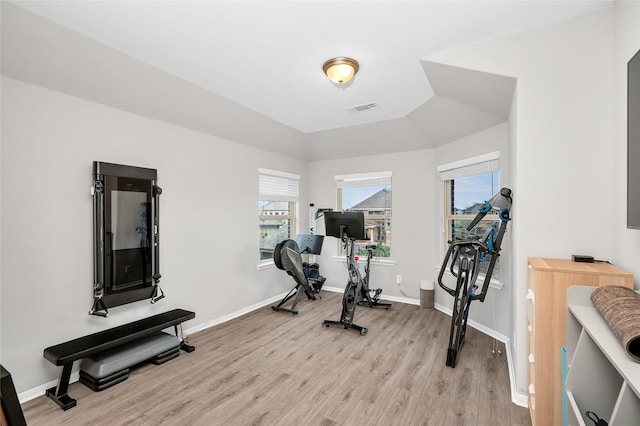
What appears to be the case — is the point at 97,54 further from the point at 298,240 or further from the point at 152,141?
the point at 298,240

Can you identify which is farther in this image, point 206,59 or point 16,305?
point 206,59

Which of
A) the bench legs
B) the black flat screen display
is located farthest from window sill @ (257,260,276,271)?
the bench legs

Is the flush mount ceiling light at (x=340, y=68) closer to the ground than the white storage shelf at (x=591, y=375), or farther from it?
farther from it

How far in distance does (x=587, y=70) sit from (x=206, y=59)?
298cm

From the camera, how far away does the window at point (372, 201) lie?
17.4 feet

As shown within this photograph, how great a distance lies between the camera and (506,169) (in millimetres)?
3494

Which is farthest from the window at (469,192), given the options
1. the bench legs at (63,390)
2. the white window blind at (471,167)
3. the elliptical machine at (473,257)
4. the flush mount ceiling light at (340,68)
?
the bench legs at (63,390)

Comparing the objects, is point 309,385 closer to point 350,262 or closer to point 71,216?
point 350,262

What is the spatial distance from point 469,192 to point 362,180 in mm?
1851

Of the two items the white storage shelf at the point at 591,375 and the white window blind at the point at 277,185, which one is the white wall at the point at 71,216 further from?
the white storage shelf at the point at 591,375

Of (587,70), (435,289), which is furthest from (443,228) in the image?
(587,70)

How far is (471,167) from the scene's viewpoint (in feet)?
13.2

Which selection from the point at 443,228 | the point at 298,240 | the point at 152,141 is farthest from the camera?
the point at 298,240

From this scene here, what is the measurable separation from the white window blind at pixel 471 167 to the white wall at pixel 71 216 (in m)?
3.30
